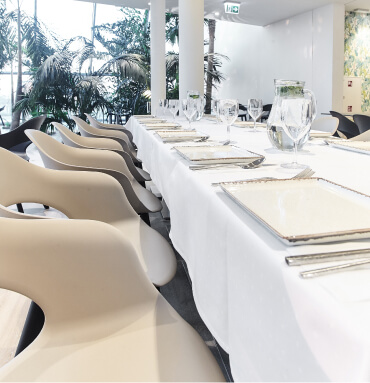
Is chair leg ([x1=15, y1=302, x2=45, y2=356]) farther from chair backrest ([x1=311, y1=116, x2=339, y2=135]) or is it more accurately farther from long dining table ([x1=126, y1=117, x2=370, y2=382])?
chair backrest ([x1=311, y1=116, x2=339, y2=135])

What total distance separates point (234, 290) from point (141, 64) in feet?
24.9

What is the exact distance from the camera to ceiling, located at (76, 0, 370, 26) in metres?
7.20

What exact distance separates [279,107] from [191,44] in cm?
447

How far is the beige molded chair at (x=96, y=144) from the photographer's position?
2.45 metres

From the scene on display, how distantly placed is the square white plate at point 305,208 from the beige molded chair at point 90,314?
1.04ft

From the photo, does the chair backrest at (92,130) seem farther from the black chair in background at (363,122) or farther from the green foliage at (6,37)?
the green foliage at (6,37)

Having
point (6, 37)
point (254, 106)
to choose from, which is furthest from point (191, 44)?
point (6, 37)

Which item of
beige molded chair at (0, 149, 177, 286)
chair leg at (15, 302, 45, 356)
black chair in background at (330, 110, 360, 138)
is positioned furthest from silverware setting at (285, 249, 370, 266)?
black chair in background at (330, 110, 360, 138)

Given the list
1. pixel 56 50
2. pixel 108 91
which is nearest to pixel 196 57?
pixel 108 91

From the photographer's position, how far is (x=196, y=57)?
5477mm

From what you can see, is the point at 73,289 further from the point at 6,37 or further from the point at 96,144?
the point at 6,37

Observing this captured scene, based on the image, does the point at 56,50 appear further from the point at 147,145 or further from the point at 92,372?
the point at 92,372

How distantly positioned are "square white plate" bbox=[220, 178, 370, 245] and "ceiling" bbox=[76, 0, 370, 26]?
7.18 m

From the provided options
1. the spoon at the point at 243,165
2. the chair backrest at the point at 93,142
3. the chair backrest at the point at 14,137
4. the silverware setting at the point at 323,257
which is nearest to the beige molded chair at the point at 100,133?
the chair backrest at the point at 93,142
